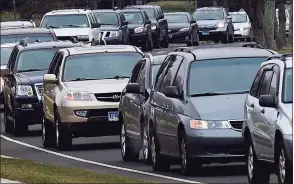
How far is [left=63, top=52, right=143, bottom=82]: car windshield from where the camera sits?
21859mm

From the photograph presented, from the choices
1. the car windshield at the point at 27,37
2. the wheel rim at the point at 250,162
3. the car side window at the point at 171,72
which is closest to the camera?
the wheel rim at the point at 250,162

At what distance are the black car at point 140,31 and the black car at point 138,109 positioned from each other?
89.0 ft

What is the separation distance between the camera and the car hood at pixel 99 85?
21109 mm

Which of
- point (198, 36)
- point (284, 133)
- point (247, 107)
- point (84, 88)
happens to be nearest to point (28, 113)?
point (84, 88)

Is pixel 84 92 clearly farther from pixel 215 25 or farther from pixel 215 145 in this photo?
pixel 215 25

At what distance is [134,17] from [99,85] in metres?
27.8

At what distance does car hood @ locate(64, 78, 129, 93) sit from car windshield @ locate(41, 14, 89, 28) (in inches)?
672

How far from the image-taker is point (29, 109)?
25.1 m

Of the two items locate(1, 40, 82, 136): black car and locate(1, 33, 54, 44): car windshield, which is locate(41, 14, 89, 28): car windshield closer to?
locate(1, 33, 54, 44): car windshield

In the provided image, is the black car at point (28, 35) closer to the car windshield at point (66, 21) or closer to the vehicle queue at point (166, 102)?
the vehicle queue at point (166, 102)

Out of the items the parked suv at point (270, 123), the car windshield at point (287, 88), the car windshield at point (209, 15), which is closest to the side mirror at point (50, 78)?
the parked suv at point (270, 123)

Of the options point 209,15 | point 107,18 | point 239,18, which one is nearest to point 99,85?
point 107,18

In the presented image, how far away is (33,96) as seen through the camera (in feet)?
82.4

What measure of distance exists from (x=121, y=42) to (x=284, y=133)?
29986 mm
